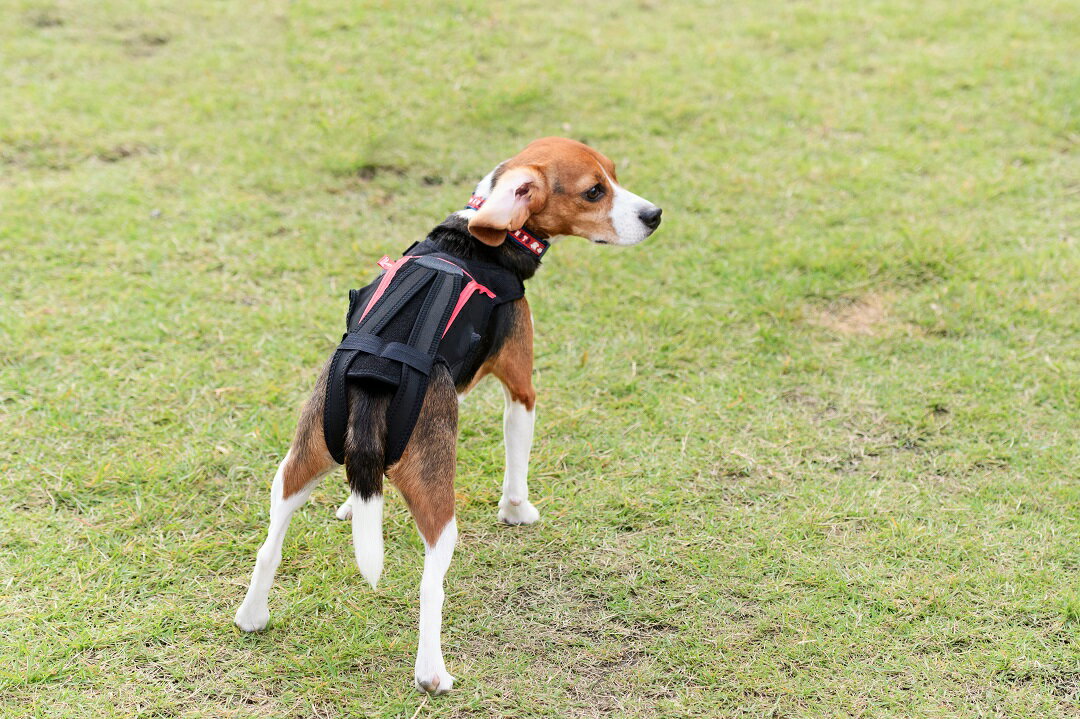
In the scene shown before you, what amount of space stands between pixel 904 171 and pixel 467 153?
9.73 ft

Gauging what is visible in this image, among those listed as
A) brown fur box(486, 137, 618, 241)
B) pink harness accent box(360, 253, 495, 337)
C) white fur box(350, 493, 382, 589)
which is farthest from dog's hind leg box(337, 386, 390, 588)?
brown fur box(486, 137, 618, 241)

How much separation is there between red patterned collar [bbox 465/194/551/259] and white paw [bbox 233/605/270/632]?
1.60m

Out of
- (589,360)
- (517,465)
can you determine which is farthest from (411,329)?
(589,360)

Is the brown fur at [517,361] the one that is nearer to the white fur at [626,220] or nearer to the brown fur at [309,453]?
the white fur at [626,220]

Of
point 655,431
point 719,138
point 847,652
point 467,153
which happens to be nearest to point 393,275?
point 655,431

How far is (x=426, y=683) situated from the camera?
3.15 metres

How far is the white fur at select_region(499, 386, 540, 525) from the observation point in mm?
3705

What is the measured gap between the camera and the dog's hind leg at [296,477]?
3090 mm

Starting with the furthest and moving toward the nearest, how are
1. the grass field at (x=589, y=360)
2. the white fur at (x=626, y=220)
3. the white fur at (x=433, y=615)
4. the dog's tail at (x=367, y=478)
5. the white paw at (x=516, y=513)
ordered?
the white paw at (x=516, y=513) < the white fur at (x=626, y=220) < the grass field at (x=589, y=360) < the white fur at (x=433, y=615) < the dog's tail at (x=367, y=478)

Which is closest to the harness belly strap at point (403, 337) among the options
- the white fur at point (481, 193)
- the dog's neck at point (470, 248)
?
the dog's neck at point (470, 248)

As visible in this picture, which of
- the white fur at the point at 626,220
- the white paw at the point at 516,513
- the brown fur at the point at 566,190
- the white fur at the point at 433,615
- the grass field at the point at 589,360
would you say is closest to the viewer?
the white fur at the point at 433,615

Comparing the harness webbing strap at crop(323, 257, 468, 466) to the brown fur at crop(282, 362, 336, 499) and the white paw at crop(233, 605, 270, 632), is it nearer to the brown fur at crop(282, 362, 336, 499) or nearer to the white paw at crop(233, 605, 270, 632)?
the brown fur at crop(282, 362, 336, 499)

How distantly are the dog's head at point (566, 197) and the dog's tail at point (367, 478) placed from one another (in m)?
0.83

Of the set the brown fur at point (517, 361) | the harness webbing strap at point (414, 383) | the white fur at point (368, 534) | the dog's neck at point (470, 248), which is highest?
the dog's neck at point (470, 248)
